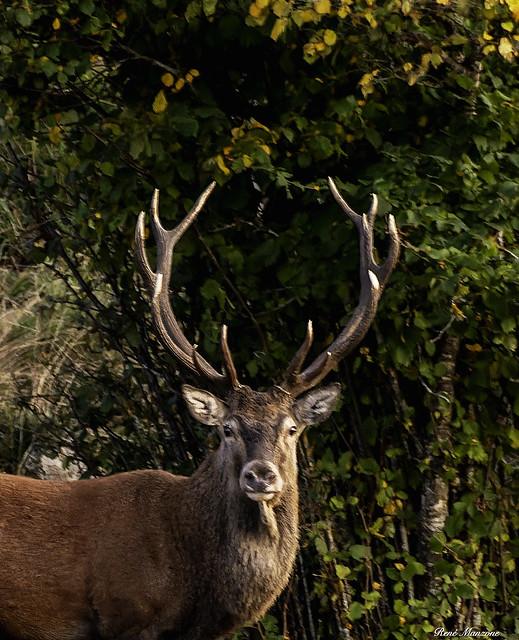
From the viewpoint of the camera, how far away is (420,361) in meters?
6.84

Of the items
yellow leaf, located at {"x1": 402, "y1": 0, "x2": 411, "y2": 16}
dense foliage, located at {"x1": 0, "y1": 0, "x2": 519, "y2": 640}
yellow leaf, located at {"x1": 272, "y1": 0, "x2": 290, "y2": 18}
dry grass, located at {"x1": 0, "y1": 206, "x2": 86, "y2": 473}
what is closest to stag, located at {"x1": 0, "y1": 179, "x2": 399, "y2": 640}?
dense foliage, located at {"x1": 0, "y1": 0, "x2": 519, "y2": 640}

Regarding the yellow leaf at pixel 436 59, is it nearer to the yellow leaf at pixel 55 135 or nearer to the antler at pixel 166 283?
the antler at pixel 166 283

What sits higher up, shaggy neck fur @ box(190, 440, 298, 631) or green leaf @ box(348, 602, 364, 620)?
shaggy neck fur @ box(190, 440, 298, 631)

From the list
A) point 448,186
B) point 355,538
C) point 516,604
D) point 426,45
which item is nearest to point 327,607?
point 355,538

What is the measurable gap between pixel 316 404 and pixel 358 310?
0.47 meters

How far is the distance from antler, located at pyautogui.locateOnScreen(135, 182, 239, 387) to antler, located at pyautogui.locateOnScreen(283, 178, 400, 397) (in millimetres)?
293

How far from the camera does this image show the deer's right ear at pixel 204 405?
19.9 feet

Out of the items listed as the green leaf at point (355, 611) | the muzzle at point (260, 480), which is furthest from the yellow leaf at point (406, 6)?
the green leaf at point (355, 611)

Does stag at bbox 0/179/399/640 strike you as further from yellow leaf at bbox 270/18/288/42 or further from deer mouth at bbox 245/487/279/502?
yellow leaf at bbox 270/18/288/42

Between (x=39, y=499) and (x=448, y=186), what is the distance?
2320 millimetres

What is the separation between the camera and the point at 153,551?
19.6 feet

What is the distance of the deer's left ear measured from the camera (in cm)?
611

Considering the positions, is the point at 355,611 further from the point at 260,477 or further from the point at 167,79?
the point at 167,79

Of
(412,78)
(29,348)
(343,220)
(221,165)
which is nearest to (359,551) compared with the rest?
(343,220)
